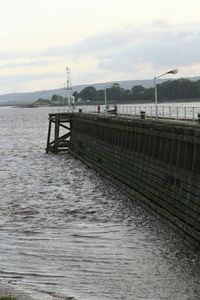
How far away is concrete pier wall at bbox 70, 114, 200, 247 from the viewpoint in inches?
765

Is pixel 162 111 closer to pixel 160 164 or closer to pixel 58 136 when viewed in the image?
pixel 58 136

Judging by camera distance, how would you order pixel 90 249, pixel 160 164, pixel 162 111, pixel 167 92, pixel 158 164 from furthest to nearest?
pixel 167 92, pixel 162 111, pixel 158 164, pixel 160 164, pixel 90 249

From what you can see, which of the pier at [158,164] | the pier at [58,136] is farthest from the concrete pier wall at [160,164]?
the pier at [58,136]

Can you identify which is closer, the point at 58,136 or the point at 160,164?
the point at 160,164

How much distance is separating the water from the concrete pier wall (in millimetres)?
760

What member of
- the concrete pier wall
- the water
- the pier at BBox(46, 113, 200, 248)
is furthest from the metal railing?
the water

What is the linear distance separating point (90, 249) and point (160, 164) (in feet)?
23.2

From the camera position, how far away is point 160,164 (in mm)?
24328

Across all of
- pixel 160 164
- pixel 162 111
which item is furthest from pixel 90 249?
pixel 162 111

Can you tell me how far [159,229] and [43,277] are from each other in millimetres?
6905

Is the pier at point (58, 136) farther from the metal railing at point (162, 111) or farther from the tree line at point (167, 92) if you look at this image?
the tree line at point (167, 92)

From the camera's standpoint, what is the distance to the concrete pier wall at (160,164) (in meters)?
19.4

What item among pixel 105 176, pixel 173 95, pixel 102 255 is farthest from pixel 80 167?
pixel 173 95

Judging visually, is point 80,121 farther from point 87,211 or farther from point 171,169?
point 171,169
